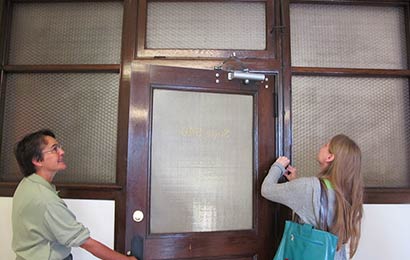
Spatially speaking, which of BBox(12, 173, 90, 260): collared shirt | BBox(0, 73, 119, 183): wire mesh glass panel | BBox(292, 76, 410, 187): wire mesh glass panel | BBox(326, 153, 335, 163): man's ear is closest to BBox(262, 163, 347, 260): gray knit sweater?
BBox(326, 153, 335, 163): man's ear

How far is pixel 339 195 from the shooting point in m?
1.39

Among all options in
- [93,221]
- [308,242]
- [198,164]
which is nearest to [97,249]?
[93,221]

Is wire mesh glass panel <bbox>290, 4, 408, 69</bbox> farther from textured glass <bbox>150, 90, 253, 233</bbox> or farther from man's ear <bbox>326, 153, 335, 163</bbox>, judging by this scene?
man's ear <bbox>326, 153, 335, 163</bbox>

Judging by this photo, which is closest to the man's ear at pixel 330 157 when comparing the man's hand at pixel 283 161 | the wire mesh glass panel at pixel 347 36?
the man's hand at pixel 283 161

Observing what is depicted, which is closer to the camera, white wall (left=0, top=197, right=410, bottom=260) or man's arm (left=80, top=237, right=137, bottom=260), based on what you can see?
man's arm (left=80, top=237, right=137, bottom=260)

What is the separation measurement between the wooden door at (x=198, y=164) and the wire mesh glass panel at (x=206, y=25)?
13.9 inches

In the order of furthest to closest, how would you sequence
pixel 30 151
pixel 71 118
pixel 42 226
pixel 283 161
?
pixel 71 118 → pixel 283 161 → pixel 30 151 → pixel 42 226

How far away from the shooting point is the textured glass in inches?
66.4

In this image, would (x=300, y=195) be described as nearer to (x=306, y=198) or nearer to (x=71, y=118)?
(x=306, y=198)

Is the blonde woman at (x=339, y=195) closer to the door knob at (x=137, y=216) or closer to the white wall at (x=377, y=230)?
the white wall at (x=377, y=230)

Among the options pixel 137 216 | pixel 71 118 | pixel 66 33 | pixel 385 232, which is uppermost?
pixel 66 33

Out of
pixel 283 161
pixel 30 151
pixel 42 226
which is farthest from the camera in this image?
pixel 283 161

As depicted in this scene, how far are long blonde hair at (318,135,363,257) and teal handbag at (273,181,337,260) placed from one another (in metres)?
0.06

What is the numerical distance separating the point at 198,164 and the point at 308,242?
26.8 inches
